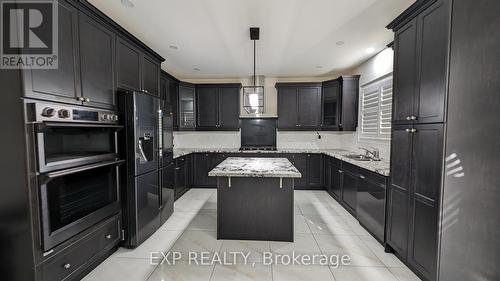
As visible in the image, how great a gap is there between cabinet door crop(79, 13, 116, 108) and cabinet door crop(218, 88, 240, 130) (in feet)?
9.45

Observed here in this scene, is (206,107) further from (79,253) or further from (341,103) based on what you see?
(79,253)

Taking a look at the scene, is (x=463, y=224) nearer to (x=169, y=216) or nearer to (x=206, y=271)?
(x=206, y=271)

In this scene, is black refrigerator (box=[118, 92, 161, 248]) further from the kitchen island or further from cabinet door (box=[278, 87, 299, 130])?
cabinet door (box=[278, 87, 299, 130])

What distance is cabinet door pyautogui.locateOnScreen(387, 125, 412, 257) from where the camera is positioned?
2021mm

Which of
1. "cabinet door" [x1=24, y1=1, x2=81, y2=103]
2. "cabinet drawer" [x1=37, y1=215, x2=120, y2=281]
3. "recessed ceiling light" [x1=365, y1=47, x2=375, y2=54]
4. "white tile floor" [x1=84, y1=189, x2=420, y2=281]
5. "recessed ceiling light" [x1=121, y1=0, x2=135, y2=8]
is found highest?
"recessed ceiling light" [x1=365, y1=47, x2=375, y2=54]

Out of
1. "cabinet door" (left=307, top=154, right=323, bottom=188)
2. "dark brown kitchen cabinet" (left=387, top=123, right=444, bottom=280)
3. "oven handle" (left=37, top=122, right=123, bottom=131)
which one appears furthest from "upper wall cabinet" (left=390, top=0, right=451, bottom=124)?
"oven handle" (left=37, top=122, right=123, bottom=131)

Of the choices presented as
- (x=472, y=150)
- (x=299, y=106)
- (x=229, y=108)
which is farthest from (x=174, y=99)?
(x=472, y=150)

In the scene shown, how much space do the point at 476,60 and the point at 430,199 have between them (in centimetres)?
109

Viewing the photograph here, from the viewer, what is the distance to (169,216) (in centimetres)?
321

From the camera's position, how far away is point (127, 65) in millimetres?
2455

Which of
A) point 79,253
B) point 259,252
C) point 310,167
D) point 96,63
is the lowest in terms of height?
point 259,252

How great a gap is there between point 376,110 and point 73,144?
14.3 feet

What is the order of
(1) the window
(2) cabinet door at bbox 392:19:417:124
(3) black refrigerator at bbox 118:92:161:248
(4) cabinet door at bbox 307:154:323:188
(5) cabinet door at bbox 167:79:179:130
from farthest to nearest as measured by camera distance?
1. (4) cabinet door at bbox 307:154:323:188
2. (5) cabinet door at bbox 167:79:179:130
3. (1) the window
4. (3) black refrigerator at bbox 118:92:161:248
5. (2) cabinet door at bbox 392:19:417:124

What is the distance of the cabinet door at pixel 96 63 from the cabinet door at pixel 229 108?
2.88 m
